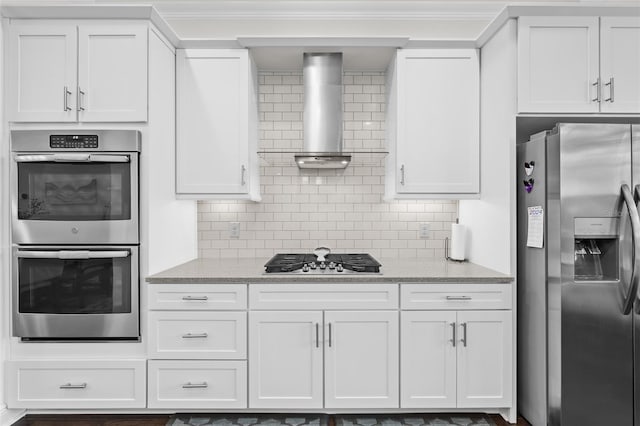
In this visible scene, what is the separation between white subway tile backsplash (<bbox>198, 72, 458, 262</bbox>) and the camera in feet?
10.5

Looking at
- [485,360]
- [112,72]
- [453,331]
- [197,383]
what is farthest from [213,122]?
[485,360]

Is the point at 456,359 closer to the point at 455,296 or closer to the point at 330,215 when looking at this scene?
the point at 455,296

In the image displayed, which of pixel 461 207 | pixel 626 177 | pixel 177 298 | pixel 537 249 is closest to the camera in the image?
pixel 626 177

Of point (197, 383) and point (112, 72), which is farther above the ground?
point (112, 72)

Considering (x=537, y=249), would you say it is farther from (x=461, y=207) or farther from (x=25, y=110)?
(x=25, y=110)

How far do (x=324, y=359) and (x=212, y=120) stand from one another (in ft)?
5.65

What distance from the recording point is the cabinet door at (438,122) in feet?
9.05

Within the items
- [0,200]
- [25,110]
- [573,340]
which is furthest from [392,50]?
[0,200]

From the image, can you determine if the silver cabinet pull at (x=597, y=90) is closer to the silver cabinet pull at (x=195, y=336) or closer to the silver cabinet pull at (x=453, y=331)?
the silver cabinet pull at (x=453, y=331)

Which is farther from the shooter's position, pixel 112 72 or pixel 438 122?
pixel 438 122

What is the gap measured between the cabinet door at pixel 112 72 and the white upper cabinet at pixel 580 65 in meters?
2.24

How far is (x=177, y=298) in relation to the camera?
2414 mm

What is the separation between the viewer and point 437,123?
277cm

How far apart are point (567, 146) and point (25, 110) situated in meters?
3.01
